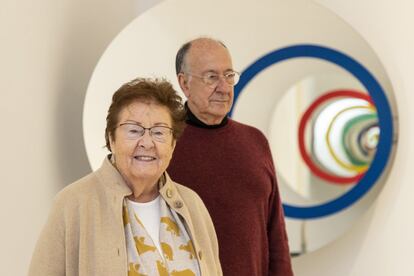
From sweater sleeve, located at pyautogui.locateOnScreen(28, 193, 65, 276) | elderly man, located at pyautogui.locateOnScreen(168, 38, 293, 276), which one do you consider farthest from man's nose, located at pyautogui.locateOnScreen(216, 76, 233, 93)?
sweater sleeve, located at pyautogui.locateOnScreen(28, 193, 65, 276)

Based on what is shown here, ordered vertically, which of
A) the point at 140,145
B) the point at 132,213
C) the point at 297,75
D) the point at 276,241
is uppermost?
the point at 297,75

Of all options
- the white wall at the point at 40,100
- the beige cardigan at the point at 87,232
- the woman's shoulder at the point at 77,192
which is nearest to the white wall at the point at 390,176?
the white wall at the point at 40,100

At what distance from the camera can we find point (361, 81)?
2713 millimetres

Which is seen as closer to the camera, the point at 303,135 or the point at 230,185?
the point at 230,185

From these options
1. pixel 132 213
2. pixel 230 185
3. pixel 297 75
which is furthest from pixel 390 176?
pixel 132 213

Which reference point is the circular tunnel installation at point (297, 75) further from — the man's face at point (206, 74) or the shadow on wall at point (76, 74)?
the man's face at point (206, 74)

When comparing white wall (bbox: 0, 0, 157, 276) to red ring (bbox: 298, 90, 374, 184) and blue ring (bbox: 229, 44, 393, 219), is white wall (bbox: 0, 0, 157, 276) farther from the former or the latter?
red ring (bbox: 298, 90, 374, 184)

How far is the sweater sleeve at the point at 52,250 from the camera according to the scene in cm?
154

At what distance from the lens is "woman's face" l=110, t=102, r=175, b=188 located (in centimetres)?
161

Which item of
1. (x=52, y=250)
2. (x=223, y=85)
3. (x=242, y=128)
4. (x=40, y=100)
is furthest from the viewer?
(x=40, y=100)

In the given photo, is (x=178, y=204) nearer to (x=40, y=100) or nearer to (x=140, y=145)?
(x=140, y=145)

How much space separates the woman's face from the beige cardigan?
0.13ft

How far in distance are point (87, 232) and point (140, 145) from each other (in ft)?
0.69

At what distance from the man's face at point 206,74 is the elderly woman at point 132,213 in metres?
0.26
